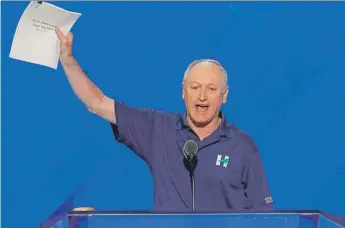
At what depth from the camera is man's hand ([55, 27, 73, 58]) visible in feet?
6.23

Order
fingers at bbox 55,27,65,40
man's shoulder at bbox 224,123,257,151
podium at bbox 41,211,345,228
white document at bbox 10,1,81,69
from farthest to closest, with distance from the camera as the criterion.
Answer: man's shoulder at bbox 224,123,257,151 < fingers at bbox 55,27,65,40 < white document at bbox 10,1,81,69 < podium at bbox 41,211,345,228

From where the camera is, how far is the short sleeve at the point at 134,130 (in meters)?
2.06

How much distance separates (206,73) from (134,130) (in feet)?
1.07

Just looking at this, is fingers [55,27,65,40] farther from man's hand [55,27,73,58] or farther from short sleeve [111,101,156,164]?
short sleeve [111,101,156,164]

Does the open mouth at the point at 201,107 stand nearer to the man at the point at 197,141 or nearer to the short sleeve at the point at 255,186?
the man at the point at 197,141

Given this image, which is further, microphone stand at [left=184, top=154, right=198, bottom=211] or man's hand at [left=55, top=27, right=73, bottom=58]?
man's hand at [left=55, top=27, right=73, bottom=58]

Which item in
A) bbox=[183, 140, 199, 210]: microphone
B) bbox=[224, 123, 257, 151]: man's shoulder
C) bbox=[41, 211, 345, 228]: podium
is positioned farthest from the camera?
bbox=[224, 123, 257, 151]: man's shoulder

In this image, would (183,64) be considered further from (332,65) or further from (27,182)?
(27,182)

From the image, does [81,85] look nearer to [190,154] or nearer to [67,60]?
[67,60]

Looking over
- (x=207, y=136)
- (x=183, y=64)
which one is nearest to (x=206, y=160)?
(x=207, y=136)

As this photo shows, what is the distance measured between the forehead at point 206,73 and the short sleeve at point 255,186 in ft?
0.90

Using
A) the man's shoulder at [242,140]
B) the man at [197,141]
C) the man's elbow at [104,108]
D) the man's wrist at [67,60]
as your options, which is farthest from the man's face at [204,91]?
the man's wrist at [67,60]

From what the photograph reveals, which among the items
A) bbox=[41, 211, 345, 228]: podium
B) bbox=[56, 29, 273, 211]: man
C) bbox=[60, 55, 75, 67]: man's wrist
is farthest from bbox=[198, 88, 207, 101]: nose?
bbox=[41, 211, 345, 228]: podium

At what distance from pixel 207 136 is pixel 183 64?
957 millimetres
